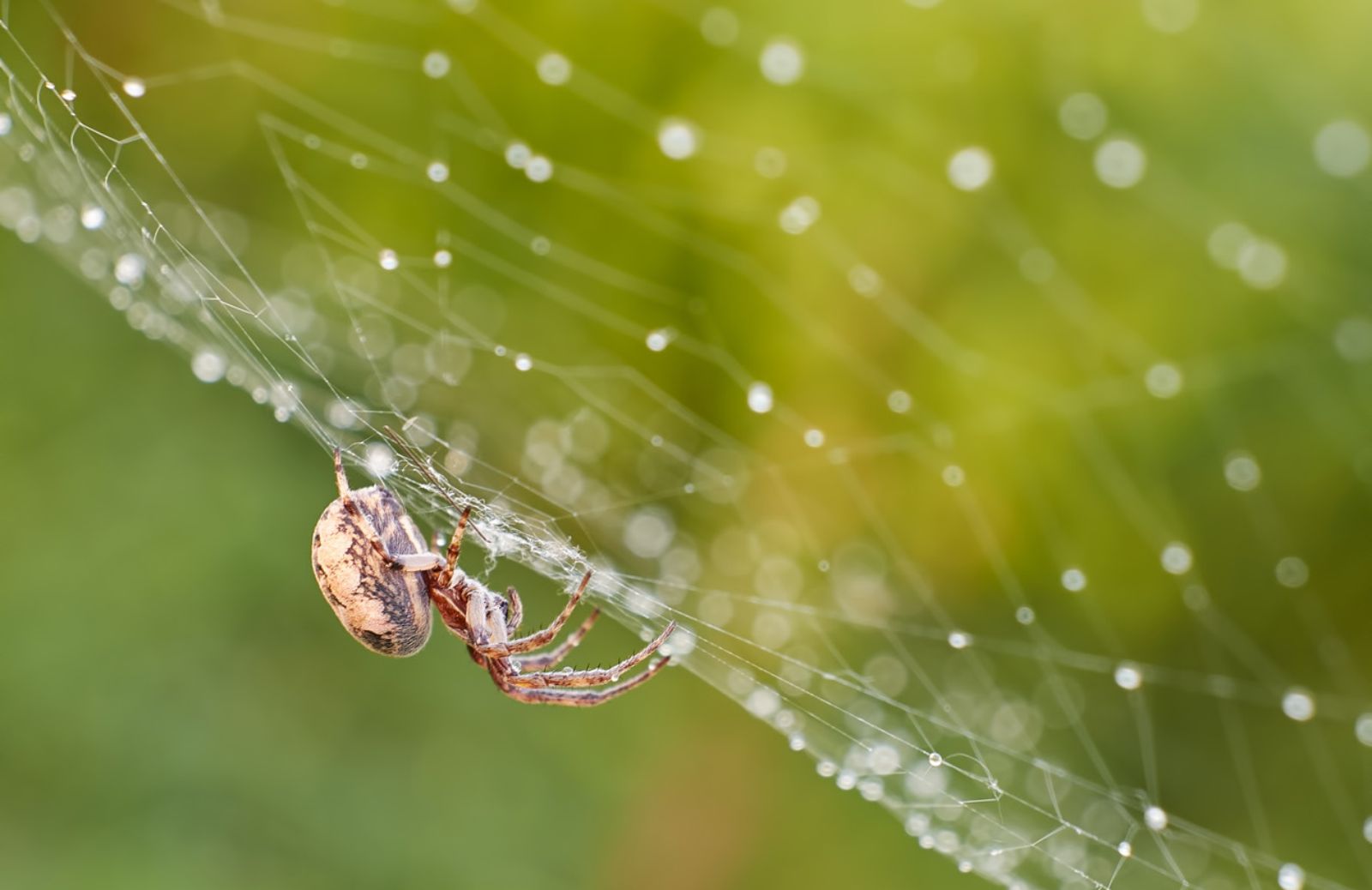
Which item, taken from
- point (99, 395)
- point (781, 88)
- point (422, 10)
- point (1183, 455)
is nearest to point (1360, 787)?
point (1183, 455)

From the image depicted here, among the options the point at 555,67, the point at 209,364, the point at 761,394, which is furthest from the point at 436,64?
the point at 761,394

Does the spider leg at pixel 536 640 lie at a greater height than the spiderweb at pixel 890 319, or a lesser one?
lesser

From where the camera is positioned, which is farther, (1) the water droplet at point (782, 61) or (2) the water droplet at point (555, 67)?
(2) the water droplet at point (555, 67)

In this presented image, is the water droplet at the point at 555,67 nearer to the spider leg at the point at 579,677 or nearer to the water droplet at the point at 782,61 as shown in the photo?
the water droplet at the point at 782,61

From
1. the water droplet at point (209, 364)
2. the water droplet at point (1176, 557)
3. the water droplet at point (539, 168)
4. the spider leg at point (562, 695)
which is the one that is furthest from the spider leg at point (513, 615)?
the water droplet at point (1176, 557)

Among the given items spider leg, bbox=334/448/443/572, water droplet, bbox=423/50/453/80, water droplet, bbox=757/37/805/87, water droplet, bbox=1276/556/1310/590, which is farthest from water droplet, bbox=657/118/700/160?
water droplet, bbox=1276/556/1310/590

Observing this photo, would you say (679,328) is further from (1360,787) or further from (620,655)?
(1360,787)
